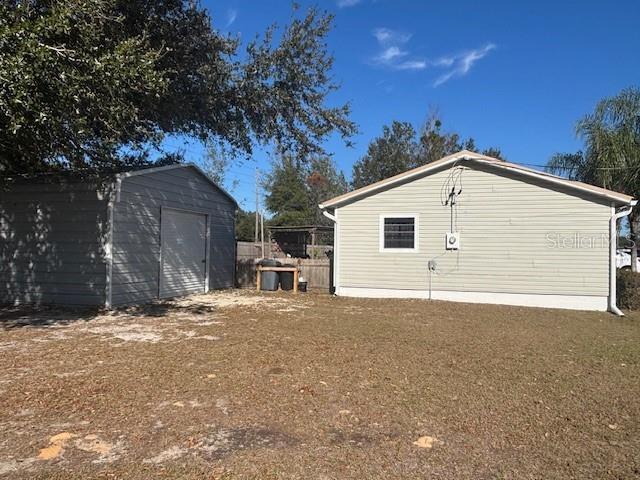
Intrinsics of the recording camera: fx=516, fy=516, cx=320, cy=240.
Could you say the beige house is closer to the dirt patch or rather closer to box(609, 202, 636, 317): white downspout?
box(609, 202, 636, 317): white downspout

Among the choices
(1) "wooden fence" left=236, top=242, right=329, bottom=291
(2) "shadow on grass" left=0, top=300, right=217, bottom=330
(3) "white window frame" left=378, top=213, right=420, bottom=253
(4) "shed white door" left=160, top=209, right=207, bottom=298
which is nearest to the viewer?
(2) "shadow on grass" left=0, top=300, right=217, bottom=330

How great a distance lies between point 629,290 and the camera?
11.7m

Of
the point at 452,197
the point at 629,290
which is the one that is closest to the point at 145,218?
the point at 452,197

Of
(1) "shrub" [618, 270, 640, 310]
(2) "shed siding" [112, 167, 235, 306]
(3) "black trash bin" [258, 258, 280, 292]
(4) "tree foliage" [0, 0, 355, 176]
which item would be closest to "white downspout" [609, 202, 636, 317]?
(1) "shrub" [618, 270, 640, 310]

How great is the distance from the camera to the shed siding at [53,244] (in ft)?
34.2

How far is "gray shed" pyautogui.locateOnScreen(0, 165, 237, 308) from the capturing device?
10.4 metres

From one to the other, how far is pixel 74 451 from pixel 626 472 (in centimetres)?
367

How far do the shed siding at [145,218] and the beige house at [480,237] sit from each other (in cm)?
359

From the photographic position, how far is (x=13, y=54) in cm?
596

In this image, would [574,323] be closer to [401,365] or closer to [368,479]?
[401,365]

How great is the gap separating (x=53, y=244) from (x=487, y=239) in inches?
384

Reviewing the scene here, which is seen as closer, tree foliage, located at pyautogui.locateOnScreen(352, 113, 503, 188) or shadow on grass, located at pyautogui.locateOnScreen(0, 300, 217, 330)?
shadow on grass, located at pyautogui.locateOnScreen(0, 300, 217, 330)

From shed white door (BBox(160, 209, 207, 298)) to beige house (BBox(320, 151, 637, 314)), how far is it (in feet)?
11.6

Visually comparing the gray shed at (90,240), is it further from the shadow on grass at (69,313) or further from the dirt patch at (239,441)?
the dirt patch at (239,441)
